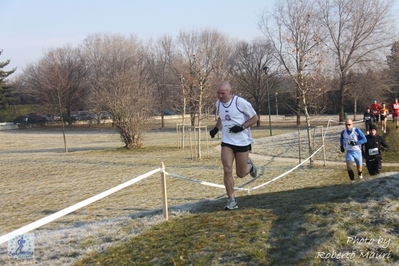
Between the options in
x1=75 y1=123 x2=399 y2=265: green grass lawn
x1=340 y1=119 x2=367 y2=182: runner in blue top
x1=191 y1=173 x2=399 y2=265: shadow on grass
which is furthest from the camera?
x1=340 y1=119 x2=367 y2=182: runner in blue top

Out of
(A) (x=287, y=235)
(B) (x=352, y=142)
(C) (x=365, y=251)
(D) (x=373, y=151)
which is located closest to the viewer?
(C) (x=365, y=251)

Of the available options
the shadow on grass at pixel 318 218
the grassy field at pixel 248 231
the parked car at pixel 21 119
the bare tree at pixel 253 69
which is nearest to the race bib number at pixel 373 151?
the grassy field at pixel 248 231

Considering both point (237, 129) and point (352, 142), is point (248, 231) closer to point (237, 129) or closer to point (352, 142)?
point (237, 129)

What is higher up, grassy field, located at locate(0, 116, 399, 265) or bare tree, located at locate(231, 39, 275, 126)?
bare tree, located at locate(231, 39, 275, 126)

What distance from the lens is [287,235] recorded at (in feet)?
16.3

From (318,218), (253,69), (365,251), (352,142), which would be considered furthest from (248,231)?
(253,69)

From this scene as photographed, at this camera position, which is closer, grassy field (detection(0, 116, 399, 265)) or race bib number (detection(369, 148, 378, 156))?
grassy field (detection(0, 116, 399, 265))

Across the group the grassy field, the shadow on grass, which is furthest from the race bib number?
the shadow on grass

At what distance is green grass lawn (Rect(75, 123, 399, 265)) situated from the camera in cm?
432

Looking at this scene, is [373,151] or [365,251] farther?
[373,151]

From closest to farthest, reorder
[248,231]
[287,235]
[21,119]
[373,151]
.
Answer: [287,235] → [248,231] → [373,151] → [21,119]

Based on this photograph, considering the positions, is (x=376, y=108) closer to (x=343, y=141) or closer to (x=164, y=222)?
(x=343, y=141)

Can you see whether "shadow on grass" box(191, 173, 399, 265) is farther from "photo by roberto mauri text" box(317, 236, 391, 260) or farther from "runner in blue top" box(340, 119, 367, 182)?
"runner in blue top" box(340, 119, 367, 182)

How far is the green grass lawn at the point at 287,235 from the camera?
432 cm
